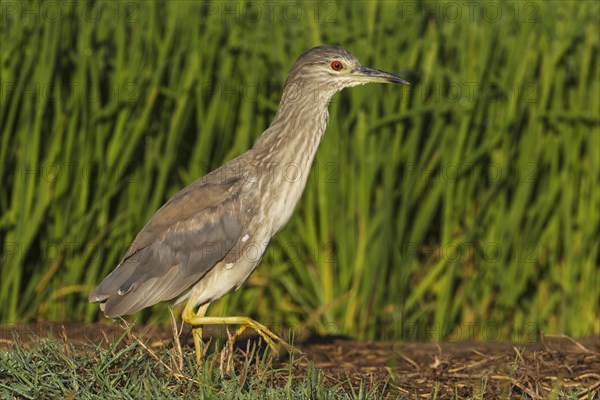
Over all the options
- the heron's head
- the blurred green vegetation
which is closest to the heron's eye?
the heron's head

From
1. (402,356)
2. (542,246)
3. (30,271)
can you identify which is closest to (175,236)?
(402,356)

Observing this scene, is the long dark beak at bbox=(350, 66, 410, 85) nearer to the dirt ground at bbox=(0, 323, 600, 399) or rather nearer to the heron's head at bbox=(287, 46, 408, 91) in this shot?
the heron's head at bbox=(287, 46, 408, 91)

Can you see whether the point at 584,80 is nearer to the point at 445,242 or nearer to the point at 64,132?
the point at 445,242

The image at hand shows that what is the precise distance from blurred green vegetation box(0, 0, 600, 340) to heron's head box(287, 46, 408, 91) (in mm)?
1167

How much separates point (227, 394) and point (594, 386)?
1.76 metres

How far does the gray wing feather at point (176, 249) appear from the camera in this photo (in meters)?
5.26

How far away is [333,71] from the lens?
5633 mm

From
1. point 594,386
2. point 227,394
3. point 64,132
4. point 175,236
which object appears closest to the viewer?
point 227,394

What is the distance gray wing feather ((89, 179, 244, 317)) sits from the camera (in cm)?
526

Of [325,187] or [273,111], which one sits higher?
[273,111]

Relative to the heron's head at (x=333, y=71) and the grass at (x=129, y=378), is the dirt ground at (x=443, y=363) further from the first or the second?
the heron's head at (x=333, y=71)

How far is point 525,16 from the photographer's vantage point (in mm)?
7184

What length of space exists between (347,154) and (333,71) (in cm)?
140

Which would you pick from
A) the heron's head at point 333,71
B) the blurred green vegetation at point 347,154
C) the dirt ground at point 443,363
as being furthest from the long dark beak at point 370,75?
the dirt ground at point 443,363
